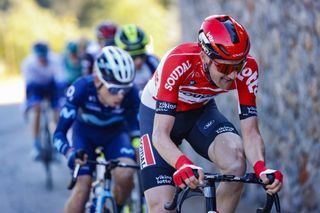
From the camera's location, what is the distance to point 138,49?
8.92 meters

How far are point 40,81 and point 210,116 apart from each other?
761cm

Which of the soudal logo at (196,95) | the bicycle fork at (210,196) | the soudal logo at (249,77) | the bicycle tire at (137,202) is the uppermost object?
the soudal logo at (249,77)

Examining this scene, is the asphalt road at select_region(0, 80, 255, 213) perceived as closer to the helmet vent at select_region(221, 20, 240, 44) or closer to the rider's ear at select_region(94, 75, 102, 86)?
the rider's ear at select_region(94, 75, 102, 86)

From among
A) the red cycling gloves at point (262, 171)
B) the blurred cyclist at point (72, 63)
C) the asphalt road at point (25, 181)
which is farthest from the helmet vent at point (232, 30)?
the blurred cyclist at point (72, 63)

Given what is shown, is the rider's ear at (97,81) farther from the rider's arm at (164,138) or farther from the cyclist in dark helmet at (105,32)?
the cyclist in dark helmet at (105,32)

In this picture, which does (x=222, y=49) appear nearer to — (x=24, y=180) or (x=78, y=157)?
(x=78, y=157)

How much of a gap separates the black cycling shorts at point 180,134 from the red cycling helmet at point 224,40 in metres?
0.73

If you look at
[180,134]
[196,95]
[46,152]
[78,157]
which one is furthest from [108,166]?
[46,152]

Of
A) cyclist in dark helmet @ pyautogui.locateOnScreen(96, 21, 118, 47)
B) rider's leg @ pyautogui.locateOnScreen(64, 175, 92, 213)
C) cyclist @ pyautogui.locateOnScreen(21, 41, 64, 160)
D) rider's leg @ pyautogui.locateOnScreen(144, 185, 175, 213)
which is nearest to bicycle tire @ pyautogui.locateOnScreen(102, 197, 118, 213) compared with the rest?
rider's leg @ pyautogui.locateOnScreen(64, 175, 92, 213)

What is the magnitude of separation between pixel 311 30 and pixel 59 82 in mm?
5841

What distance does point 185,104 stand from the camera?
5836 mm

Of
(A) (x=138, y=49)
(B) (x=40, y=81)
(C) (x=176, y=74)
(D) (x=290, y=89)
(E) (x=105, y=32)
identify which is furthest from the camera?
(B) (x=40, y=81)

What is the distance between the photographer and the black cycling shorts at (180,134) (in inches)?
214

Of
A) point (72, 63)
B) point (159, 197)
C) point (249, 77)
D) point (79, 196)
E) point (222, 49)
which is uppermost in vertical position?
point (222, 49)
